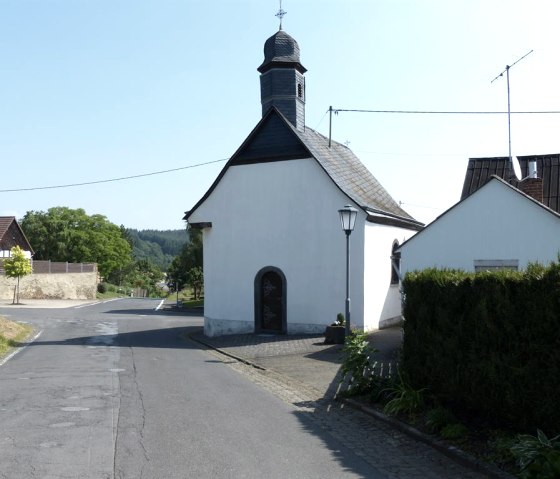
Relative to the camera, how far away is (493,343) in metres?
7.17

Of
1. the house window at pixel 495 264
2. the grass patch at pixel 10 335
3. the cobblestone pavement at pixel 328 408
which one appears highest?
the house window at pixel 495 264

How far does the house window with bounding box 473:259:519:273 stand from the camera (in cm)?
1303

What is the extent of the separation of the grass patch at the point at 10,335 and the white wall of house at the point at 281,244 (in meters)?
7.13

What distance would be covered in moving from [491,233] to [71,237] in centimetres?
7970

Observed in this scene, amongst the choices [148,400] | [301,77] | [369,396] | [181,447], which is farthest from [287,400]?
[301,77]

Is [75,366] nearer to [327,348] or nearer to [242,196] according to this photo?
[327,348]

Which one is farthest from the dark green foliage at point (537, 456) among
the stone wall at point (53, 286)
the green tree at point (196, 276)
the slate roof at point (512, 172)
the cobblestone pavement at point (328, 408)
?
the stone wall at point (53, 286)

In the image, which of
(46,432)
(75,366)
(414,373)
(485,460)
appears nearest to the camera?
(485,460)

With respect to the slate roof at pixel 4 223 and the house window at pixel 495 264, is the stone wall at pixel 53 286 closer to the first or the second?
the slate roof at pixel 4 223

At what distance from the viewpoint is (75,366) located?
569 inches

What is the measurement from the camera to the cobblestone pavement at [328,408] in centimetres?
648

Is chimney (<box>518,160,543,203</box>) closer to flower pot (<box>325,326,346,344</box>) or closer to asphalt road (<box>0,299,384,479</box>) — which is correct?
flower pot (<box>325,326,346,344</box>)

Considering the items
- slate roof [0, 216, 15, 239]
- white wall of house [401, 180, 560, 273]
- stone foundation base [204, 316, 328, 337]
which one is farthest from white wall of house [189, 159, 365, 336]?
slate roof [0, 216, 15, 239]

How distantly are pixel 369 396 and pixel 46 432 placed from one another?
496cm
